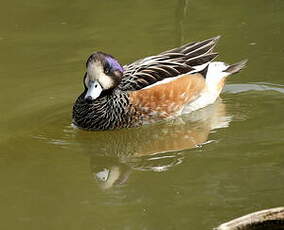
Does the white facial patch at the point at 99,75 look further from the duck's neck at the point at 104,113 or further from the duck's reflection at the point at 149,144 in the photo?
the duck's reflection at the point at 149,144

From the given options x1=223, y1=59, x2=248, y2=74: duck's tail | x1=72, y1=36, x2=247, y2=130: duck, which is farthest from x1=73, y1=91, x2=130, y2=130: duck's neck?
x1=223, y1=59, x2=248, y2=74: duck's tail

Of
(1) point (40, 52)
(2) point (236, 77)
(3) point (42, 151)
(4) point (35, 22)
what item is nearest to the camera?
(3) point (42, 151)

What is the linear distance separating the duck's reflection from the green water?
0.01 m

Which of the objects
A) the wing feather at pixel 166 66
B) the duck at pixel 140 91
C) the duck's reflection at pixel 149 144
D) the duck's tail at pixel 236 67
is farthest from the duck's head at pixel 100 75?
the duck's tail at pixel 236 67

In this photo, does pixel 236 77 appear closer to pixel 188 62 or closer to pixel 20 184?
pixel 188 62

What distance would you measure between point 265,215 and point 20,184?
8.13 feet

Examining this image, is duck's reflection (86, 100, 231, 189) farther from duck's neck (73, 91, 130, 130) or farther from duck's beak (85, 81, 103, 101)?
duck's beak (85, 81, 103, 101)

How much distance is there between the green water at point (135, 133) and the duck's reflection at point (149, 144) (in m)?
0.01

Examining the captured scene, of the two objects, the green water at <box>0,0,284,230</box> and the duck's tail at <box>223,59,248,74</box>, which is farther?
the duck's tail at <box>223,59,248,74</box>

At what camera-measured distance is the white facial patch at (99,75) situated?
8078 mm

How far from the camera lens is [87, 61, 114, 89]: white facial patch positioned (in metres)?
8.08

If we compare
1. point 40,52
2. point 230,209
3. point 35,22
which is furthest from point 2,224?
point 35,22

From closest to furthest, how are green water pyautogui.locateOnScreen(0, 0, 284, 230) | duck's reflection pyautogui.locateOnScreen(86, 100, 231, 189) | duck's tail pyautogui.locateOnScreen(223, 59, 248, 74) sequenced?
1. green water pyautogui.locateOnScreen(0, 0, 284, 230)
2. duck's reflection pyautogui.locateOnScreen(86, 100, 231, 189)
3. duck's tail pyautogui.locateOnScreen(223, 59, 248, 74)

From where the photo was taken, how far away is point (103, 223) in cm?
589
